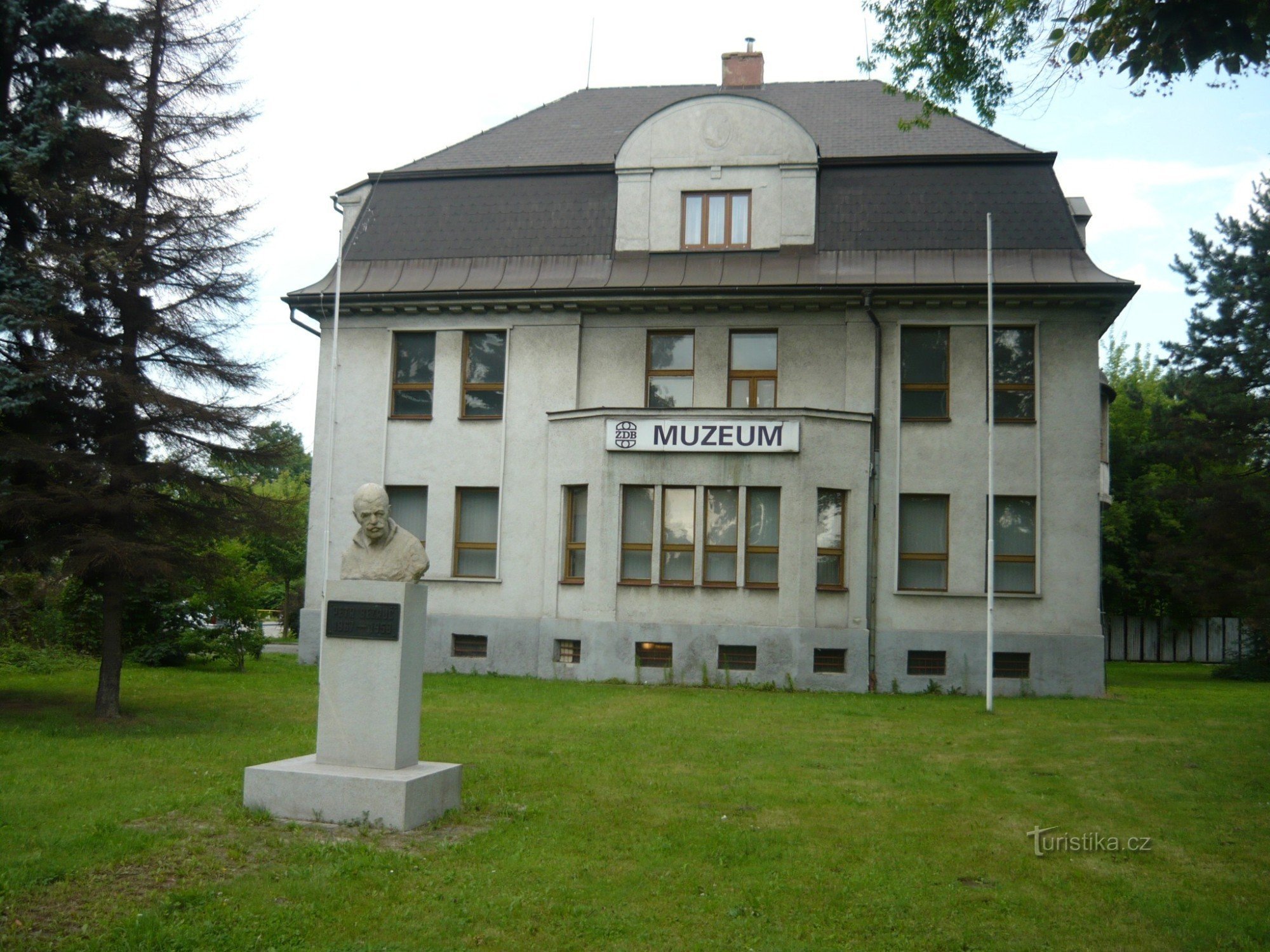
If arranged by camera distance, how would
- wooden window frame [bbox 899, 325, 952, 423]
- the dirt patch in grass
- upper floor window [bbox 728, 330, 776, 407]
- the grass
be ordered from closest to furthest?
the dirt patch in grass → the grass → wooden window frame [bbox 899, 325, 952, 423] → upper floor window [bbox 728, 330, 776, 407]

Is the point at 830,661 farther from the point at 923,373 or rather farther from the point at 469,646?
the point at 469,646

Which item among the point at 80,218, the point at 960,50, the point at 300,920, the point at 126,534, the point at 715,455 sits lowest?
the point at 300,920

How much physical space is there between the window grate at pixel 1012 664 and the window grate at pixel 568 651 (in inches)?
296

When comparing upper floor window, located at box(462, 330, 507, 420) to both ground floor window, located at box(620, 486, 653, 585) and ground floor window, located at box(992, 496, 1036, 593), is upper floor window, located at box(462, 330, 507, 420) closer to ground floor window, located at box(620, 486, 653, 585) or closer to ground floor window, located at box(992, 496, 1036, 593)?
ground floor window, located at box(620, 486, 653, 585)

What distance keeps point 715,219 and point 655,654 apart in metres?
8.54

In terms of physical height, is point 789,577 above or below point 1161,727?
above

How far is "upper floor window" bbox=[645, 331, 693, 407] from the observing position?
73.0ft

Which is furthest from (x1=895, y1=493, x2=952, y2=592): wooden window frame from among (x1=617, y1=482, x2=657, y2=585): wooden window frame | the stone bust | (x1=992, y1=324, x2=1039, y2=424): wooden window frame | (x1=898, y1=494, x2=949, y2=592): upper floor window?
the stone bust

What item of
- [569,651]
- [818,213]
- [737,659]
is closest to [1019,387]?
[818,213]

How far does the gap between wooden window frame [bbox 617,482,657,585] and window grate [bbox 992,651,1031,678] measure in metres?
6.40

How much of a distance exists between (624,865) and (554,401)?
599 inches

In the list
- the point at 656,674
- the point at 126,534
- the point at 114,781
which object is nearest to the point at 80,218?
the point at 126,534

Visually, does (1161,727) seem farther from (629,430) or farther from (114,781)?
(114,781)

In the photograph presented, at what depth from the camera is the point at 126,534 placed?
1359cm
